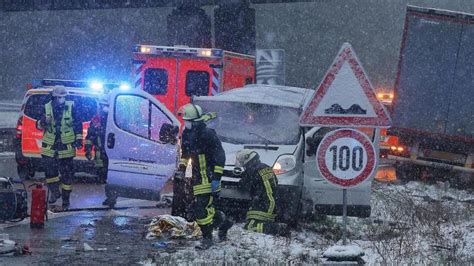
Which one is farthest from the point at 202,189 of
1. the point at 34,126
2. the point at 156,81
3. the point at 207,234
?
the point at 156,81

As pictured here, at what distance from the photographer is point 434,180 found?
60.1 ft

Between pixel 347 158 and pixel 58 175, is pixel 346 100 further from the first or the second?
pixel 58 175

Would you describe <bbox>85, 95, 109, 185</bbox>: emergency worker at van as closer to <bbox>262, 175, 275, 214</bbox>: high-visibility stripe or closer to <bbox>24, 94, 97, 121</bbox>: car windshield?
<bbox>24, 94, 97, 121</bbox>: car windshield

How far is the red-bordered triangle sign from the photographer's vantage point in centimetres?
749

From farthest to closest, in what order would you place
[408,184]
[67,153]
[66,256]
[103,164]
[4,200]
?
1. [408,184]
2. [103,164]
3. [67,153]
4. [4,200]
5. [66,256]

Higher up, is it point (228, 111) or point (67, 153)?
point (228, 111)

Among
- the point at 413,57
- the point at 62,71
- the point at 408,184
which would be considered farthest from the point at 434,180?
the point at 62,71

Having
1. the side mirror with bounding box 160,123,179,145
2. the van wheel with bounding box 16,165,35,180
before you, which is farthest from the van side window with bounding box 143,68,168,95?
the side mirror with bounding box 160,123,179,145

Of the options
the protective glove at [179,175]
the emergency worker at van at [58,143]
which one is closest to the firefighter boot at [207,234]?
the protective glove at [179,175]

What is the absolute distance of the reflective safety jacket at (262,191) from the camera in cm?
1010

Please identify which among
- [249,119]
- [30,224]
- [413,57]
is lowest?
[30,224]

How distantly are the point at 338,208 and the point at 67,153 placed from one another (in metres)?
3.93

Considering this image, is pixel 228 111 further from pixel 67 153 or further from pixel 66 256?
pixel 66 256

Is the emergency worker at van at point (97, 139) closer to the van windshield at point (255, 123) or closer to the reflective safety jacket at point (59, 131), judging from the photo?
the reflective safety jacket at point (59, 131)
